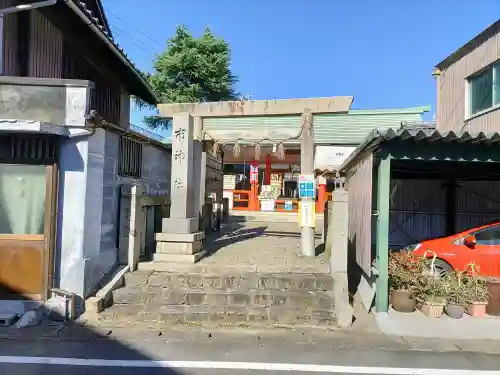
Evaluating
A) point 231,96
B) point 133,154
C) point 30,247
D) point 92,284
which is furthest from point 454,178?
point 231,96

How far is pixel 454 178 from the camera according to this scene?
12477 mm

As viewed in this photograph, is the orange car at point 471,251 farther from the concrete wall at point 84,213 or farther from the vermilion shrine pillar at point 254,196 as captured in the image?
the vermilion shrine pillar at point 254,196

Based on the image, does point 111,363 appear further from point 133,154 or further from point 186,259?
point 133,154

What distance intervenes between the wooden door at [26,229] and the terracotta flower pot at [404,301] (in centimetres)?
597

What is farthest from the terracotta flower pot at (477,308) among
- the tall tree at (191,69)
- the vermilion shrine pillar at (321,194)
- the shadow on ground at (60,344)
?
the tall tree at (191,69)

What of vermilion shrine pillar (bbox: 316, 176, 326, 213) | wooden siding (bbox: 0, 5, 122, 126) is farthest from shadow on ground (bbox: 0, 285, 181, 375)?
vermilion shrine pillar (bbox: 316, 176, 326, 213)

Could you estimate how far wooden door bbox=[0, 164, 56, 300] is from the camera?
689 cm

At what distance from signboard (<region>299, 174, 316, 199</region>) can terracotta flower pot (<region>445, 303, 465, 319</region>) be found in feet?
11.9

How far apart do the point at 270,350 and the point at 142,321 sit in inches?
90.8

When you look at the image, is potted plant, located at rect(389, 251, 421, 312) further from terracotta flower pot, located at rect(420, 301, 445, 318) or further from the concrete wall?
the concrete wall

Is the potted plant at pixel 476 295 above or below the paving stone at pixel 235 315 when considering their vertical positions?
above

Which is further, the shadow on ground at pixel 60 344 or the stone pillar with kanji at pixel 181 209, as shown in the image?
the stone pillar with kanji at pixel 181 209

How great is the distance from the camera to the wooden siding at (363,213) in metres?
7.75

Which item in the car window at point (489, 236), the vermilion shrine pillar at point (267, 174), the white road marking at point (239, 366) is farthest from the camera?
the vermilion shrine pillar at point (267, 174)
